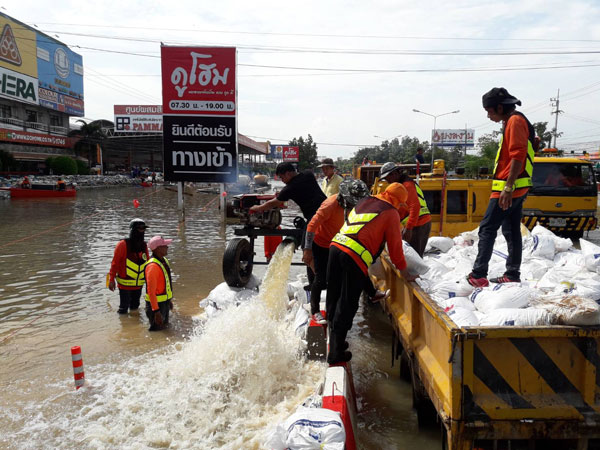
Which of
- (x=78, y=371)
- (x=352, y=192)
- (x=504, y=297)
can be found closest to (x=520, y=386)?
(x=504, y=297)

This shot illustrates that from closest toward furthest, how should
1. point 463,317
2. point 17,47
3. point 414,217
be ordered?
point 463,317 < point 414,217 < point 17,47

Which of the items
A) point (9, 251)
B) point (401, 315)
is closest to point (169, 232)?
point (9, 251)

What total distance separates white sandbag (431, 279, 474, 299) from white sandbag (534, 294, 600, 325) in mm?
982

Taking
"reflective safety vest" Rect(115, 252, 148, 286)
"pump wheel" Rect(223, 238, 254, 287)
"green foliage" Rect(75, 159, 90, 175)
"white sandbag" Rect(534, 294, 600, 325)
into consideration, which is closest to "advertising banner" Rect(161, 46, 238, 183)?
"pump wheel" Rect(223, 238, 254, 287)

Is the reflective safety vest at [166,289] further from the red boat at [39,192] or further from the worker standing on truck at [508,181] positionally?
the red boat at [39,192]

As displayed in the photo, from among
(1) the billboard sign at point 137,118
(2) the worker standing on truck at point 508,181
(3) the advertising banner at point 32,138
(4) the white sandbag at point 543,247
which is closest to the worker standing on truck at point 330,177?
(4) the white sandbag at point 543,247

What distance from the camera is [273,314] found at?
5457 millimetres

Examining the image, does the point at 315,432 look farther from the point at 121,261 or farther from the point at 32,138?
the point at 32,138

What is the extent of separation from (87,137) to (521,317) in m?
50.6

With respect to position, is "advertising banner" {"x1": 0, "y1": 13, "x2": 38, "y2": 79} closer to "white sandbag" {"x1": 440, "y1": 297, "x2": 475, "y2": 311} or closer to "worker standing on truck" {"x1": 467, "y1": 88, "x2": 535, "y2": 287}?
"worker standing on truck" {"x1": 467, "y1": 88, "x2": 535, "y2": 287}

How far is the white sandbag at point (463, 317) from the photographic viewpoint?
3028 millimetres

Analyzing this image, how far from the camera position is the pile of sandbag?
2.58 metres

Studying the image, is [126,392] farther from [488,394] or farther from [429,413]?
[488,394]

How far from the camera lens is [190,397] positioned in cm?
387
